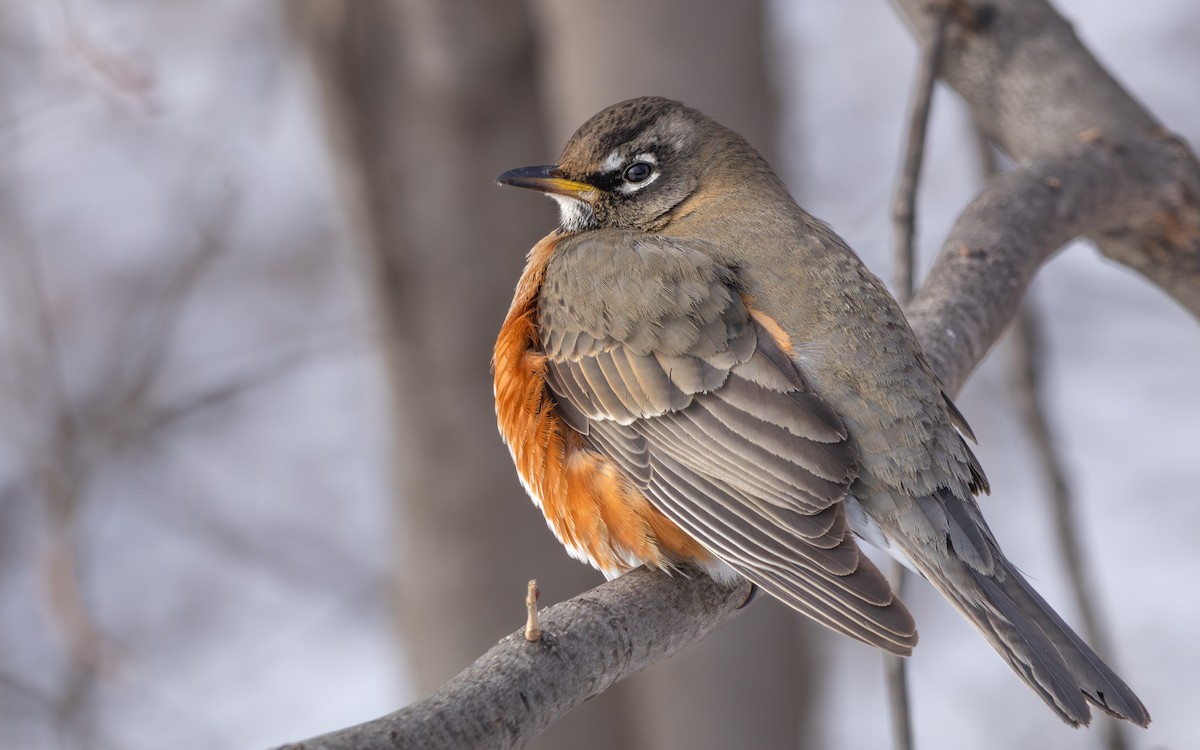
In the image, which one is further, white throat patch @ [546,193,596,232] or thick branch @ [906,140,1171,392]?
white throat patch @ [546,193,596,232]

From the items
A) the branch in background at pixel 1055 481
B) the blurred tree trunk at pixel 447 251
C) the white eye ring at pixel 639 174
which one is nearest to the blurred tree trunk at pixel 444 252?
the blurred tree trunk at pixel 447 251

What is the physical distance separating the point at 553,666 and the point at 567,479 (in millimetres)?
1329

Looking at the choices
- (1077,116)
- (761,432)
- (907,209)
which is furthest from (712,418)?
(1077,116)

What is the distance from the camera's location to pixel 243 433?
36.7 feet

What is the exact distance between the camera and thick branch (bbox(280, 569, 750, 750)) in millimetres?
2305

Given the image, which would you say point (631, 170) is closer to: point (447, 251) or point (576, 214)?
point (576, 214)

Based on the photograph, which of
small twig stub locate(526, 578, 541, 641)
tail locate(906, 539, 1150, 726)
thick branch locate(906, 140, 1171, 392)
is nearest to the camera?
small twig stub locate(526, 578, 541, 641)

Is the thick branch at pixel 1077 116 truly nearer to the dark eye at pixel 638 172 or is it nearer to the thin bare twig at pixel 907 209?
the thin bare twig at pixel 907 209

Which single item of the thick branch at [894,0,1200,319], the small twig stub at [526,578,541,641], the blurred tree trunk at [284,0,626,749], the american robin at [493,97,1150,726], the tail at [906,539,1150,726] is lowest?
the tail at [906,539,1150,726]

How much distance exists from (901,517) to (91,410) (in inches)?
281

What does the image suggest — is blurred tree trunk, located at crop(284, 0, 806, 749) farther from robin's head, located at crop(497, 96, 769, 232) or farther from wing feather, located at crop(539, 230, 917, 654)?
wing feather, located at crop(539, 230, 917, 654)

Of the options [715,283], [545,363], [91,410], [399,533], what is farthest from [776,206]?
[91,410]

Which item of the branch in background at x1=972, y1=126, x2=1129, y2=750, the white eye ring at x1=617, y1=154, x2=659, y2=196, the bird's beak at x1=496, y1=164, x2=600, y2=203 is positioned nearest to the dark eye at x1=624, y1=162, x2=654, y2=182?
the white eye ring at x1=617, y1=154, x2=659, y2=196

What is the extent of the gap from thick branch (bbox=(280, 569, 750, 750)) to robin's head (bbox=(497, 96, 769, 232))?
Result: 170cm
